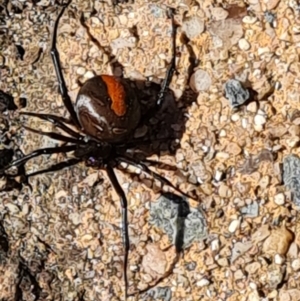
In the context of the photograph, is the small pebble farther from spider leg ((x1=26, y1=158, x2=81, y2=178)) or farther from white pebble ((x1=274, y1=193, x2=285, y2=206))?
spider leg ((x1=26, y1=158, x2=81, y2=178))

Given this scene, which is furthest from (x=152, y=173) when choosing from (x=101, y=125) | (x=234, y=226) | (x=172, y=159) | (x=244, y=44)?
(x=244, y=44)

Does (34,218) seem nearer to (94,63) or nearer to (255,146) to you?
(94,63)

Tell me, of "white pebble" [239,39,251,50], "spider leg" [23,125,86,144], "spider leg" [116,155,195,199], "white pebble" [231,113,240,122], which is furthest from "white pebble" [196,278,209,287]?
"white pebble" [239,39,251,50]

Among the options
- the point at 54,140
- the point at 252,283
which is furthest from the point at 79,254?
the point at 252,283

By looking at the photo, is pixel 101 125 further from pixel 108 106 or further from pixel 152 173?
pixel 152 173

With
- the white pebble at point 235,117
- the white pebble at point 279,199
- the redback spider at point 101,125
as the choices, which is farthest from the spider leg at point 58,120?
the white pebble at point 279,199

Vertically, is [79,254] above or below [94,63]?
below
